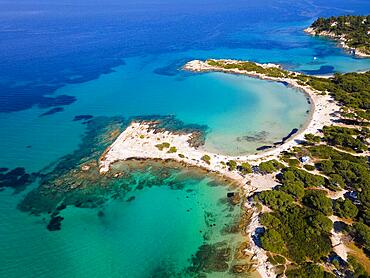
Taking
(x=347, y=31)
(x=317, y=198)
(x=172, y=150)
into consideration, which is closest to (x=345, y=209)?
(x=317, y=198)

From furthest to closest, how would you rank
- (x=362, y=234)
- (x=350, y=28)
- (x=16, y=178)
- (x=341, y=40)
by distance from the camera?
(x=350, y=28) → (x=341, y=40) → (x=16, y=178) → (x=362, y=234)

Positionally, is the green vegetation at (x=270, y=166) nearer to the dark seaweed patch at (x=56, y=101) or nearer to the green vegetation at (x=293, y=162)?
the green vegetation at (x=293, y=162)

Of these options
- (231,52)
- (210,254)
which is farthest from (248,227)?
(231,52)

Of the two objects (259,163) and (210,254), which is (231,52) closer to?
(259,163)

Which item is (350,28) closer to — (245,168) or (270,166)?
(270,166)

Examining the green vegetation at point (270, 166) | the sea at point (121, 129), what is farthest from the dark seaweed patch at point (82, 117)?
the green vegetation at point (270, 166)

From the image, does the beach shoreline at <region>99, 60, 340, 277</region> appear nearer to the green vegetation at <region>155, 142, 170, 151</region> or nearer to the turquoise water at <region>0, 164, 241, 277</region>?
the green vegetation at <region>155, 142, 170, 151</region>
